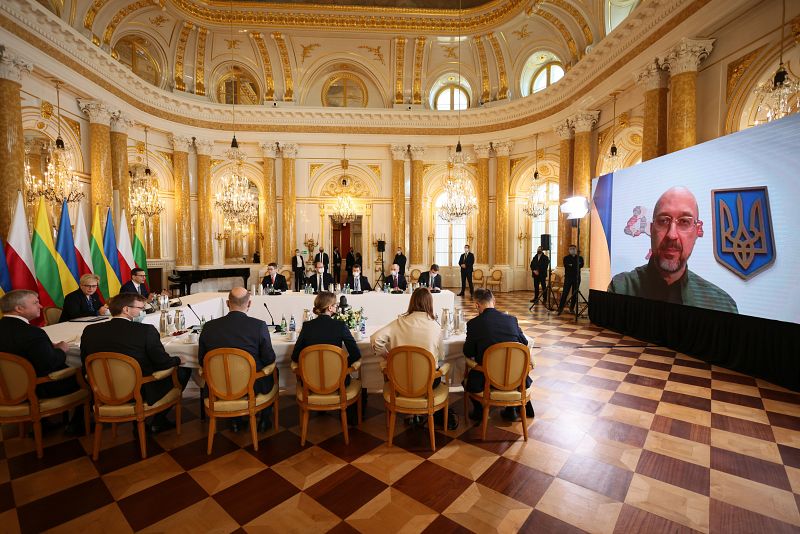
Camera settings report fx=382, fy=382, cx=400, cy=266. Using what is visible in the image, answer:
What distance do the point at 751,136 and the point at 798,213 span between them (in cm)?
107

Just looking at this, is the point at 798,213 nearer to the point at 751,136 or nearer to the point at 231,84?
the point at 751,136

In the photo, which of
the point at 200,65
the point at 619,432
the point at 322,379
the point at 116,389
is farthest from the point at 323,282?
the point at 200,65

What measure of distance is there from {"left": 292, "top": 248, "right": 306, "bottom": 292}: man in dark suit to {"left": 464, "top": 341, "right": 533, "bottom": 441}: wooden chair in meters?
9.42

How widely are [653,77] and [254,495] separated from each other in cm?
902

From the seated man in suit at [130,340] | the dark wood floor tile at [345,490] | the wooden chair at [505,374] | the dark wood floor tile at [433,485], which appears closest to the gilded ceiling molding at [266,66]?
the seated man in suit at [130,340]

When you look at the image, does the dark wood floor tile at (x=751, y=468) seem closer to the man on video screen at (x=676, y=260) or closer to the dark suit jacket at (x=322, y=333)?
the man on video screen at (x=676, y=260)

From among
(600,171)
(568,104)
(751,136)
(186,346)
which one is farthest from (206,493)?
(568,104)

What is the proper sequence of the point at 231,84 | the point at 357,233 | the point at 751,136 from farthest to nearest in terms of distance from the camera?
the point at 357,233 → the point at 231,84 → the point at 751,136

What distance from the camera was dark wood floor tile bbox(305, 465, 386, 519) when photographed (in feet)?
8.04

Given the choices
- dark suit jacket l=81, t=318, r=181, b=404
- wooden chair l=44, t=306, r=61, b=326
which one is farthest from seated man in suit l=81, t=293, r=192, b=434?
wooden chair l=44, t=306, r=61, b=326

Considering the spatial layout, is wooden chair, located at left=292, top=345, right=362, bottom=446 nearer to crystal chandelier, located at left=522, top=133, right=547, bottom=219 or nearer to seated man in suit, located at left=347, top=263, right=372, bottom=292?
seated man in suit, located at left=347, top=263, right=372, bottom=292

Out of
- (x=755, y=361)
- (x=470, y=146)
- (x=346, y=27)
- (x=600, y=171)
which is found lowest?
(x=755, y=361)

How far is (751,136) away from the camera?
14.6ft

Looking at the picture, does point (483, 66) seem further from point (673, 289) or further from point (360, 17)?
point (673, 289)
